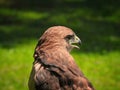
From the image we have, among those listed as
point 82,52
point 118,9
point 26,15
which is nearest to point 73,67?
point 82,52

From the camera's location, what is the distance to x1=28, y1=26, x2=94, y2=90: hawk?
3719mm

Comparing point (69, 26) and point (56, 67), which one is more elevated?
point (69, 26)

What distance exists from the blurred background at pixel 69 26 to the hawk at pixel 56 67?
689 centimetres

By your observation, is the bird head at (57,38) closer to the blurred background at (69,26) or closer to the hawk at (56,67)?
the hawk at (56,67)

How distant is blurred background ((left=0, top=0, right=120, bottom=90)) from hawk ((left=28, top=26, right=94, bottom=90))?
689cm

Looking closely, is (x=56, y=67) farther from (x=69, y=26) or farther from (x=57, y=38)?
(x=69, y=26)

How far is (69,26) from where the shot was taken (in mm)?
17312

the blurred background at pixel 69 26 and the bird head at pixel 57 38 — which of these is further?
the blurred background at pixel 69 26

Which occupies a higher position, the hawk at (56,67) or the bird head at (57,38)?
the bird head at (57,38)

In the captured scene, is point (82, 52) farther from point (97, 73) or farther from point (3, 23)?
point (3, 23)

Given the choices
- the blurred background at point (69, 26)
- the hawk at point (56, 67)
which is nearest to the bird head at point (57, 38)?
the hawk at point (56, 67)

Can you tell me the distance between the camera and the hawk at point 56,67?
372cm

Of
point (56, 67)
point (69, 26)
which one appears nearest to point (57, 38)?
point (56, 67)

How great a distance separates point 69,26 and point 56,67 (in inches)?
536
